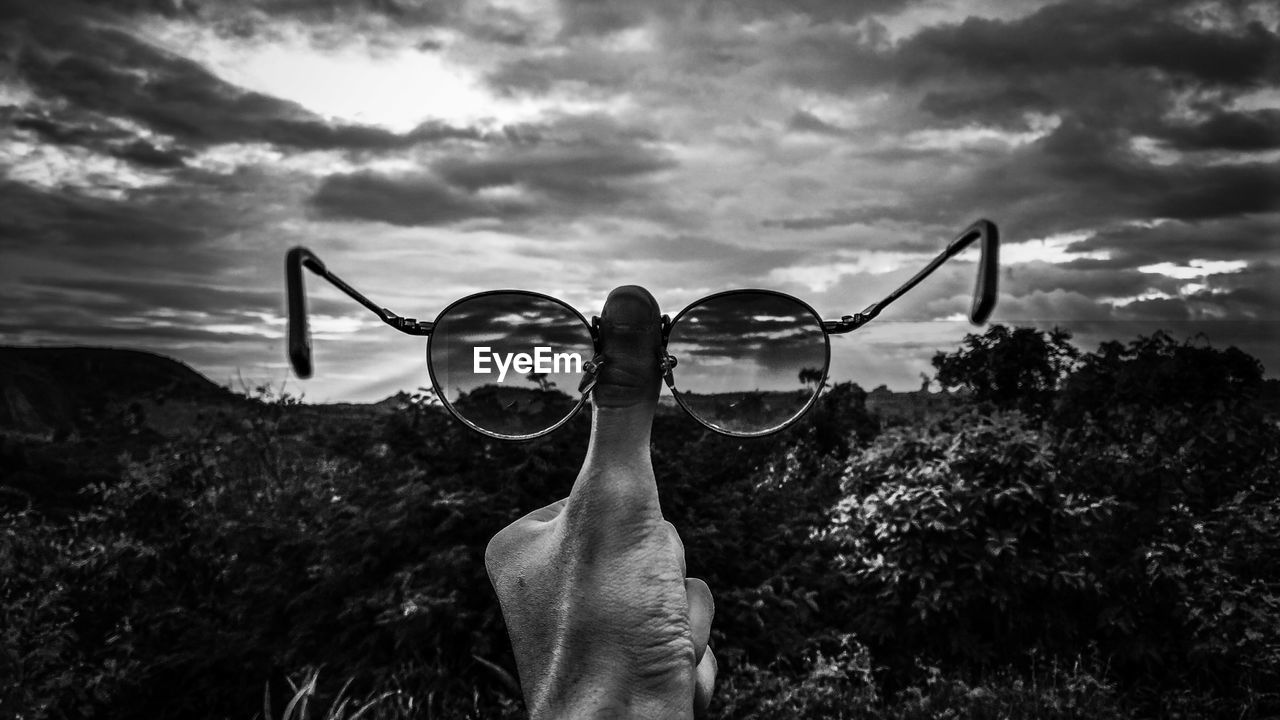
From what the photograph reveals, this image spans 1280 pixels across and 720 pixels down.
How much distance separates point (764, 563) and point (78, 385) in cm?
745

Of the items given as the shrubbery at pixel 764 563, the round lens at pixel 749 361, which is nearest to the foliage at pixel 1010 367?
the shrubbery at pixel 764 563

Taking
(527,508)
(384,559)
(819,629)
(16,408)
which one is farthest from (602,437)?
(16,408)

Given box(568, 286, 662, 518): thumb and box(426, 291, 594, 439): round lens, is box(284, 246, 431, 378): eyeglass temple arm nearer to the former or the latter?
box(426, 291, 594, 439): round lens

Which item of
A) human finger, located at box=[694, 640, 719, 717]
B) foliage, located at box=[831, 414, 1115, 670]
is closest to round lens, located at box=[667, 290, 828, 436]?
human finger, located at box=[694, 640, 719, 717]

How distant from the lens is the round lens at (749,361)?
1764 millimetres

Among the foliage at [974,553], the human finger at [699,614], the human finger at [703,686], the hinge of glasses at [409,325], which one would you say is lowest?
the foliage at [974,553]

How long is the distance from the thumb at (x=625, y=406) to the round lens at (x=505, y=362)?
9 centimetres

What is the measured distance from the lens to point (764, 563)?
643cm

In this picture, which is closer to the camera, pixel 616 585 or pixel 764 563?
pixel 616 585

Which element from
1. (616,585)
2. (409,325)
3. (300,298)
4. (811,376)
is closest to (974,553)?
(811,376)

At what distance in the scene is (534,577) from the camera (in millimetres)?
1621

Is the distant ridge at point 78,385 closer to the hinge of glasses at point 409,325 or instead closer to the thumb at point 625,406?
the hinge of glasses at point 409,325

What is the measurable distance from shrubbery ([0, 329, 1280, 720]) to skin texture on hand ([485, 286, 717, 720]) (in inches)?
139

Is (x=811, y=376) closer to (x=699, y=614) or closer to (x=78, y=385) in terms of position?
(x=699, y=614)
